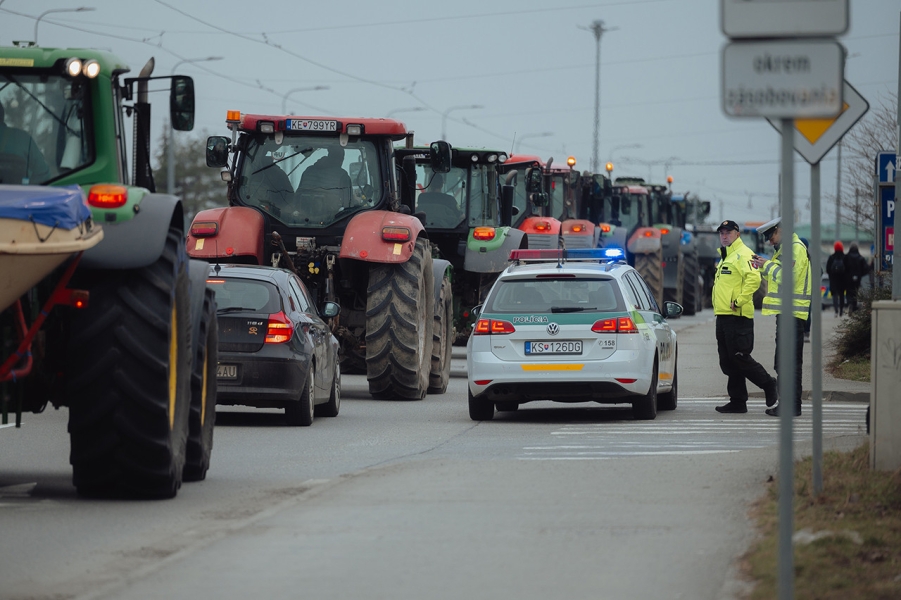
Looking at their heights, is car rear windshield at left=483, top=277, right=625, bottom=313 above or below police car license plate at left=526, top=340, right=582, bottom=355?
above

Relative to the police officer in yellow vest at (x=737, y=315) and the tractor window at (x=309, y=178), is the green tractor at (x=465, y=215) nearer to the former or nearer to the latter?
the tractor window at (x=309, y=178)

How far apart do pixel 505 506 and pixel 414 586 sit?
7.92 ft

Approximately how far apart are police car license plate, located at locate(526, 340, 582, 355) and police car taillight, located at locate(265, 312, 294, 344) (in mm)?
2347

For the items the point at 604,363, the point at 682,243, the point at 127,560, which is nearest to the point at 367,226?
the point at 604,363

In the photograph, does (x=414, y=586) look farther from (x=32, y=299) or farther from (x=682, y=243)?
(x=682, y=243)

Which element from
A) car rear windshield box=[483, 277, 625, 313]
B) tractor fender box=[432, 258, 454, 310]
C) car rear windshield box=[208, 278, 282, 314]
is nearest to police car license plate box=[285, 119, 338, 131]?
tractor fender box=[432, 258, 454, 310]

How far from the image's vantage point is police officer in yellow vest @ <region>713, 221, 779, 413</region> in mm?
16578

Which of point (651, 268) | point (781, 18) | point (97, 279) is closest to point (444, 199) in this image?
point (651, 268)

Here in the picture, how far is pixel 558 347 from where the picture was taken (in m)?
15.6

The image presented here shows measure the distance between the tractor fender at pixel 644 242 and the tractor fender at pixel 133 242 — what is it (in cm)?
2818

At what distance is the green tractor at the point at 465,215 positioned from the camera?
947 inches

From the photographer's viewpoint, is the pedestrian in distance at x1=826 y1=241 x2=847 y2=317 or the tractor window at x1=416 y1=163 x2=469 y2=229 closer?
the tractor window at x1=416 y1=163 x2=469 y2=229

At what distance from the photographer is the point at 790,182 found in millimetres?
6172

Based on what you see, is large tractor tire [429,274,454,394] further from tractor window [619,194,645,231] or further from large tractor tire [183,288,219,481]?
tractor window [619,194,645,231]
